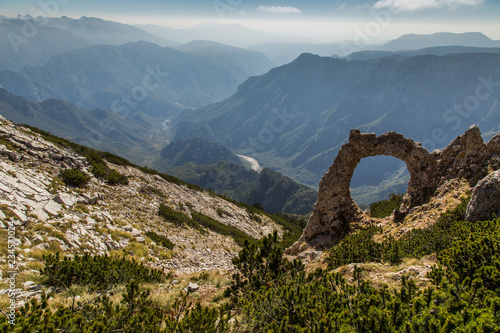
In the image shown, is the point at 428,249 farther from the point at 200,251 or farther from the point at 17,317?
the point at 200,251

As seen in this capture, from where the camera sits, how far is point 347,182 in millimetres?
23531

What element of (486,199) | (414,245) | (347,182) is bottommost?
(414,245)

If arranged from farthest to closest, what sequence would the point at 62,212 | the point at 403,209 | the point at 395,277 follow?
1. the point at 403,209
2. the point at 62,212
3. the point at 395,277

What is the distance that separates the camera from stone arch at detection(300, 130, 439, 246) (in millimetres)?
20375

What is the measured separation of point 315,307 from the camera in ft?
22.4

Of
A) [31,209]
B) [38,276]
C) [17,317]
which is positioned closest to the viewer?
[17,317]

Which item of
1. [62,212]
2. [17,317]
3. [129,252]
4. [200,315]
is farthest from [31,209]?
[200,315]

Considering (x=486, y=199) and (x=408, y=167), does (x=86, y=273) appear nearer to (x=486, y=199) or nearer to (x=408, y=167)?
(x=486, y=199)

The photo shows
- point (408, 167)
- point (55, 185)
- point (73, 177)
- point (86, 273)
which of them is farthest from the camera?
point (73, 177)

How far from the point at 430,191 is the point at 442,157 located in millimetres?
2630

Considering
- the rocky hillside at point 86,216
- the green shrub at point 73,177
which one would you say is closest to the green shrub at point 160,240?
the rocky hillside at point 86,216

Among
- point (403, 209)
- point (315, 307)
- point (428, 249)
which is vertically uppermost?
point (403, 209)

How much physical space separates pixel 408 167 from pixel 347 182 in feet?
16.1

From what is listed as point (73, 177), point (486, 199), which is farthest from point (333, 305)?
point (73, 177)
